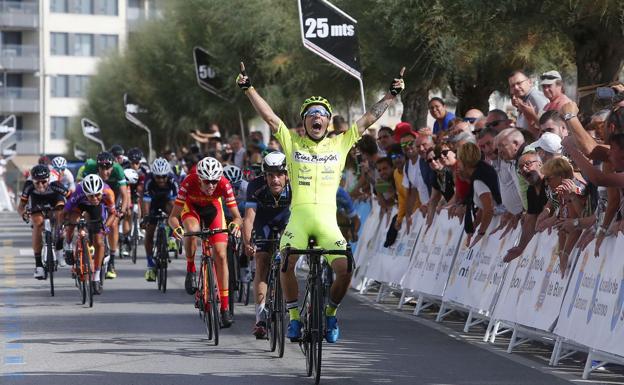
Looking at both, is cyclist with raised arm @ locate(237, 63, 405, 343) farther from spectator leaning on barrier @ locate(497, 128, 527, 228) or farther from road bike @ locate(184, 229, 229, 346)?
spectator leaning on barrier @ locate(497, 128, 527, 228)

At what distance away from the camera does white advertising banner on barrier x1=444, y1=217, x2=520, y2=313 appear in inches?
578

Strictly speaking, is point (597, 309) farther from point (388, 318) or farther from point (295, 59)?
point (295, 59)

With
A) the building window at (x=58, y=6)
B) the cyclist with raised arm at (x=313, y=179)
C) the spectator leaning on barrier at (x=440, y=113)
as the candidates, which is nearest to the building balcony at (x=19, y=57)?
the building window at (x=58, y=6)

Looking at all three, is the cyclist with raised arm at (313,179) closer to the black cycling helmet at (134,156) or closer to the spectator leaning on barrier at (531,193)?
the spectator leaning on barrier at (531,193)

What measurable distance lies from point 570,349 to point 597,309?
1234mm

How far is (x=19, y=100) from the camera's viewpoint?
121750mm

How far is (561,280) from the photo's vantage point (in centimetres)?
1280

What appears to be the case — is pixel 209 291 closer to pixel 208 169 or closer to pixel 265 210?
pixel 265 210

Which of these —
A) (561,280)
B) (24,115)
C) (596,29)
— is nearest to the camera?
(561,280)

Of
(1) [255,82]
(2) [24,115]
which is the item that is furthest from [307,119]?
(2) [24,115]

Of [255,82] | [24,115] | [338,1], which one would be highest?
[338,1]

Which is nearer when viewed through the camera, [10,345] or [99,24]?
[10,345]

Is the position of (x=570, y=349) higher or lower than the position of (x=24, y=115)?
higher

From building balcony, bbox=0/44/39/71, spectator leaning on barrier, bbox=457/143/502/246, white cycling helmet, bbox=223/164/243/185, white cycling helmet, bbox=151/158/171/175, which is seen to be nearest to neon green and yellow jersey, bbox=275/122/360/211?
spectator leaning on barrier, bbox=457/143/502/246
